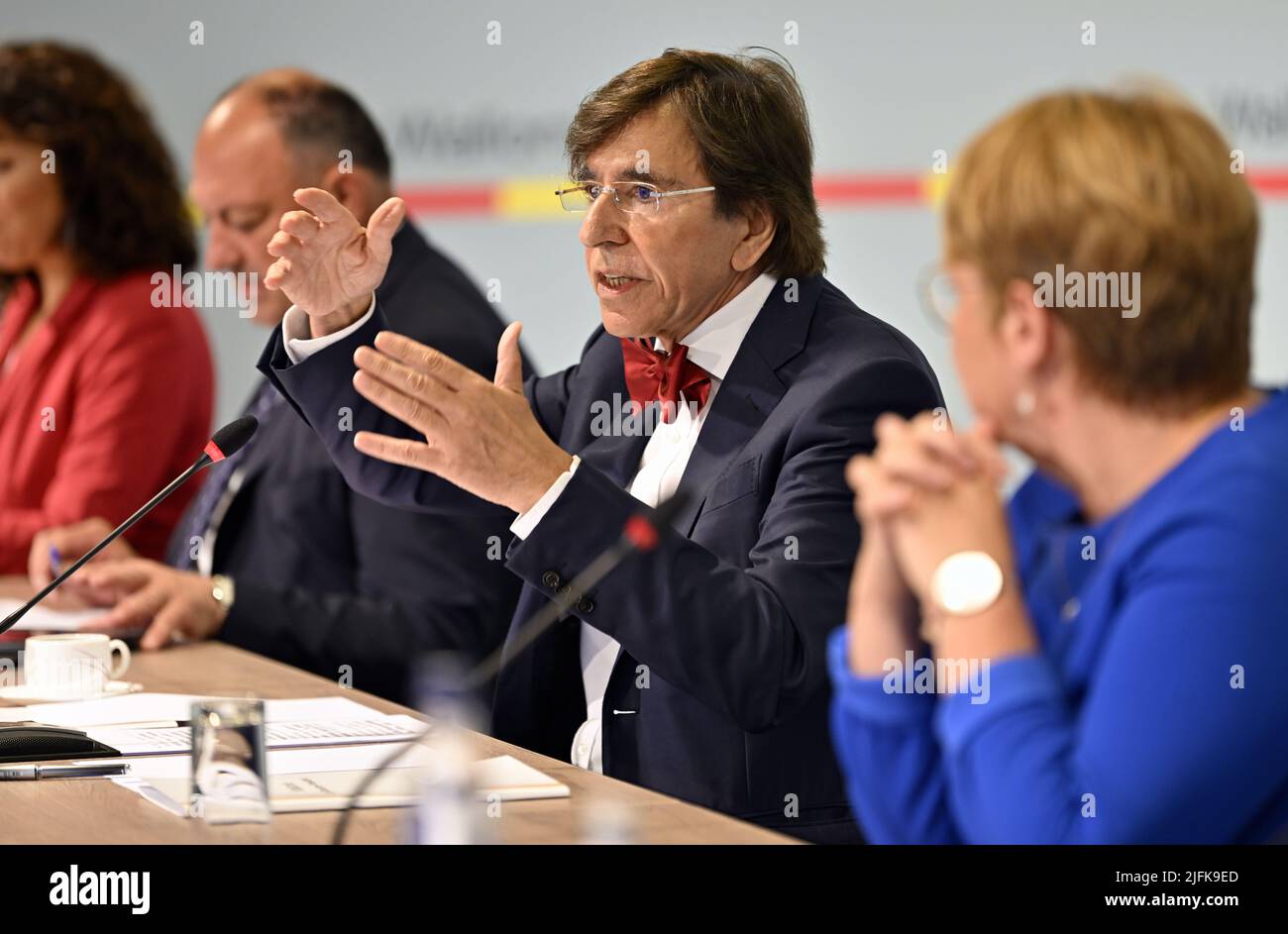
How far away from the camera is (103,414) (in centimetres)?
322

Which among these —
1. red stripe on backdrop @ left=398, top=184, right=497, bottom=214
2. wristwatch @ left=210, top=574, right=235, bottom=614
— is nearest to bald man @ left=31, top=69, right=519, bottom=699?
wristwatch @ left=210, top=574, right=235, bottom=614

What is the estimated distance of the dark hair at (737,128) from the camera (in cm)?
207

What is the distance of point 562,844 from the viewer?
135 centimetres

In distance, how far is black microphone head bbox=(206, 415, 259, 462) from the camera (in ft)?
6.05

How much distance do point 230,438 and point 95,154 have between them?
1868 mm

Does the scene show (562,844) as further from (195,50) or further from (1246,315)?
(195,50)

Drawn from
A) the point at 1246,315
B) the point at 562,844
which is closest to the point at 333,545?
the point at 562,844

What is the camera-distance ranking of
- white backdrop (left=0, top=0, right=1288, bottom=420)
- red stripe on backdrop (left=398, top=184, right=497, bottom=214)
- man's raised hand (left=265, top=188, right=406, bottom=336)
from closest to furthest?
man's raised hand (left=265, top=188, right=406, bottom=336), white backdrop (left=0, top=0, right=1288, bottom=420), red stripe on backdrop (left=398, top=184, right=497, bottom=214)

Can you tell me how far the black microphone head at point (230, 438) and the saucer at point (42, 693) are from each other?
42 centimetres

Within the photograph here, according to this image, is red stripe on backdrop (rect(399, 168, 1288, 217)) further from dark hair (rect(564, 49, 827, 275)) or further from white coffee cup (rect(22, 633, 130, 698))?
white coffee cup (rect(22, 633, 130, 698))

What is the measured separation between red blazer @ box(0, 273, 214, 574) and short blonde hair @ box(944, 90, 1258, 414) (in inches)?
92.0

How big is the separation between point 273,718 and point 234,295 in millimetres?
1407

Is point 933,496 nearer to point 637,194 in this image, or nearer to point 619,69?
point 637,194

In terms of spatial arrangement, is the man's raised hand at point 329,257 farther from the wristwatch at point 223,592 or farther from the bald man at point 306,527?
the wristwatch at point 223,592
